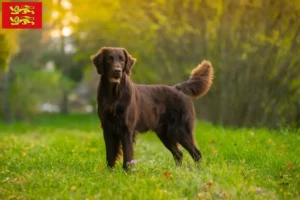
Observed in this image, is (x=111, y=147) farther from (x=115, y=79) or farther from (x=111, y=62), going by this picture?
(x=111, y=62)

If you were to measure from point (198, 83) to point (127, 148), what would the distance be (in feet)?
6.01

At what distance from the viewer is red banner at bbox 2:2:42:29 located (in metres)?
8.33

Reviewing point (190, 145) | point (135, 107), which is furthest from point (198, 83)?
point (135, 107)

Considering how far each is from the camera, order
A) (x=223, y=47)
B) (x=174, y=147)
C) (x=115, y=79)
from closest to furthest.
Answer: (x=115, y=79) < (x=174, y=147) < (x=223, y=47)

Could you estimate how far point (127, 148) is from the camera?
20.7 feet

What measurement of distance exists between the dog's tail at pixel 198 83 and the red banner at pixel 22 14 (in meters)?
2.61

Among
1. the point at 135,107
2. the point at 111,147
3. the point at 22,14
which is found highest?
the point at 22,14

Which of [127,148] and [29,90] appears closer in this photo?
[127,148]

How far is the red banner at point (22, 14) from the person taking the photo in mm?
8328

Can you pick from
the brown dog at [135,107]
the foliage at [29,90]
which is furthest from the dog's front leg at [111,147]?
the foliage at [29,90]

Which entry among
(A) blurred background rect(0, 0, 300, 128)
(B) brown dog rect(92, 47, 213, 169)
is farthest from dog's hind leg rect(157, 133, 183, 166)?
(A) blurred background rect(0, 0, 300, 128)

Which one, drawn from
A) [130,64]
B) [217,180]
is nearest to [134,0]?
[130,64]

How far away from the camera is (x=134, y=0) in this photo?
50.0 ft

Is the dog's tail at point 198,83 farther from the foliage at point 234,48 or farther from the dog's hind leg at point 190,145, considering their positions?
the foliage at point 234,48
